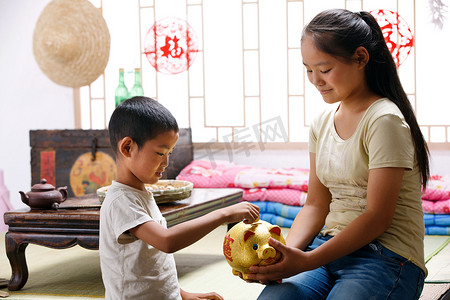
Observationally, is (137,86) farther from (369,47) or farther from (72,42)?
(369,47)

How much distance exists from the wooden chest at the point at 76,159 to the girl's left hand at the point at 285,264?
123 inches

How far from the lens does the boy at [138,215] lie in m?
1.46

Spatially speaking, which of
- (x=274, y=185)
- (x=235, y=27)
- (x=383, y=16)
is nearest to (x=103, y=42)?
(x=235, y=27)

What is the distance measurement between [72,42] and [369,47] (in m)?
3.85

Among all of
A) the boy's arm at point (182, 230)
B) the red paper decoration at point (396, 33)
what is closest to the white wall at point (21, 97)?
the red paper decoration at point (396, 33)

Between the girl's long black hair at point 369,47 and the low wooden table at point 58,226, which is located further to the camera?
the low wooden table at point 58,226

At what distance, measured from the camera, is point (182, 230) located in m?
1.43

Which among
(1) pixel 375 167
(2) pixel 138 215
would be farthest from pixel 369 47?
(2) pixel 138 215

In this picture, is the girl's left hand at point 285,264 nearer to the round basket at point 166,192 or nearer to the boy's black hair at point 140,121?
the boy's black hair at point 140,121

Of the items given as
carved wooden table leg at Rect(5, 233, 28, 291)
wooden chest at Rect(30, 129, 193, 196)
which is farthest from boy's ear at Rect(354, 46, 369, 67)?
wooden chest at Rect(30, 129, 193, 196)

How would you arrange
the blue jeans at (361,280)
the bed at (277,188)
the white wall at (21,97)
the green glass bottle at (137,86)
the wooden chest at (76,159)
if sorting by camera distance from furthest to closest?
the white wall at (21,97) < the green glass bottle at (137,86) < the wooden chest at (76,159) < the bed at (277,188) < the blue jeans at (361,280)

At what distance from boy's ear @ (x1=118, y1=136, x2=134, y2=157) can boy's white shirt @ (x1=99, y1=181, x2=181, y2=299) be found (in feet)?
0.28

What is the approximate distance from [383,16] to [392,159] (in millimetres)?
3098

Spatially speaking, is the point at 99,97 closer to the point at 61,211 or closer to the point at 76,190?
the point at 76,190
